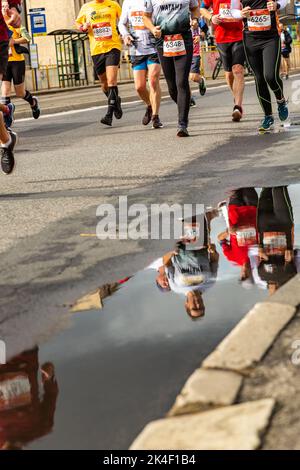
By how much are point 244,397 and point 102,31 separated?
1109 cm

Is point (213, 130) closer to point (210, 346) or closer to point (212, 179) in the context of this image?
point (212, 179)

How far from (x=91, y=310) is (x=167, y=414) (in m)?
1.22

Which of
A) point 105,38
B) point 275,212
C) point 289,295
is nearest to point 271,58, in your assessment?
point 105,38

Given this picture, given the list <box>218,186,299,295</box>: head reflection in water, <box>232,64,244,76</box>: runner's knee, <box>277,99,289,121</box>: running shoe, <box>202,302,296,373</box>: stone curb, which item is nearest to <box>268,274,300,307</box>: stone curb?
<box>202,302,296,373</box>: stone curb

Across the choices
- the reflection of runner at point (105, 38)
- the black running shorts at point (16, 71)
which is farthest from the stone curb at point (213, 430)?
the black running shorts at point (16, 71)

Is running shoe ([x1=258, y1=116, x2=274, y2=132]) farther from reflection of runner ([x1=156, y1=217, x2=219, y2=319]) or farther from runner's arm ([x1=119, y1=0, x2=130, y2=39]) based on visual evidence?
reflection of runner ([x1=156, y1=217, x2=219, y2=319])

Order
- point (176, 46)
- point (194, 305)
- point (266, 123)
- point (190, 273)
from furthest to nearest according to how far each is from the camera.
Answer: point (266, 123), point (176, 46), point (190, 273), point (194, 305)

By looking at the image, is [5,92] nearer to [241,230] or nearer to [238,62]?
[238,62]

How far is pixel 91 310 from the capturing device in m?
3.76

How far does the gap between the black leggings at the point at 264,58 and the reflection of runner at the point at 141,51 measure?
6.73ft

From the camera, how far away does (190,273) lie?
14.0 ft

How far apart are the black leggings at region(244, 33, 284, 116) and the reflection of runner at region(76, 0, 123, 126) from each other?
3461 millimetres

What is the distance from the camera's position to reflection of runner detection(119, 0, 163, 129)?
468 inches

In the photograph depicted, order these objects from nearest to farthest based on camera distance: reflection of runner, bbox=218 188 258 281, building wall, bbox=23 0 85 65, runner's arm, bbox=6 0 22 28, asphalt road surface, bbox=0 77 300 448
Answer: asphalt road surface, bbox=0 77 300 448, reflection of runner, bbox=218 188 258 281, runner's arm, bbox=6 0 22 28, building wall, bbox=23 0 85 65
